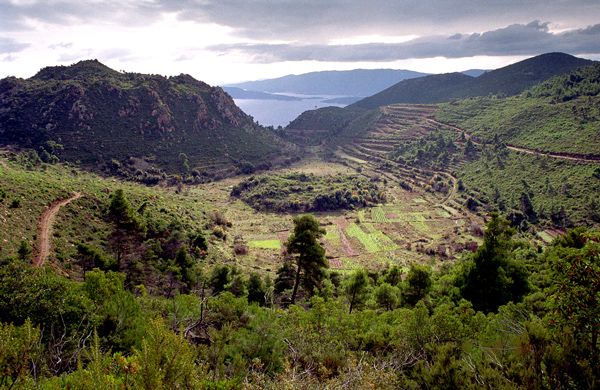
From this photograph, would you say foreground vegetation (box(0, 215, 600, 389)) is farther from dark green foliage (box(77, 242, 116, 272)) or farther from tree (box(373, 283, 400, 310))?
dark green foliage (box(77, 242, 116, 272))

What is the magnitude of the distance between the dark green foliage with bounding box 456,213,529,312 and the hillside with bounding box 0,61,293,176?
58629 millimetres

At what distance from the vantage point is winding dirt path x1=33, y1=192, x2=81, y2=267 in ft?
59.2

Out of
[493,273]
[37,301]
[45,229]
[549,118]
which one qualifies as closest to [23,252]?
[45,229]

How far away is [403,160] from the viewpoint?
79375mm

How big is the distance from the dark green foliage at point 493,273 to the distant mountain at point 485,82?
11007 centimetres

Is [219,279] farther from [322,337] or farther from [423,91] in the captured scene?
[423,91]

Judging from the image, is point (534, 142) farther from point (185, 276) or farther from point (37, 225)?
point (37, 225)

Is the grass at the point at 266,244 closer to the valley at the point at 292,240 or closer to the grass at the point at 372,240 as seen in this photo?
the valley at the point at 292,240

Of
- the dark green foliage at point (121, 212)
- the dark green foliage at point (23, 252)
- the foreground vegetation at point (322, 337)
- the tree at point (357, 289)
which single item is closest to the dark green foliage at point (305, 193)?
the dark green foliage at point (121, 212)

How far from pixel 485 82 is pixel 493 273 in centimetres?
12996

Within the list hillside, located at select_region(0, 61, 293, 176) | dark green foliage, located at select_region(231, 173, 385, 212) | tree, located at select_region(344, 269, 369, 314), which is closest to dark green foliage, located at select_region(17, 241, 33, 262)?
tree, located at select_region(344, 269, 369, 314)

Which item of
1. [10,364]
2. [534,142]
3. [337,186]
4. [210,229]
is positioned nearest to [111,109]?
[210,229]

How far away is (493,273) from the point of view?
16578 mm

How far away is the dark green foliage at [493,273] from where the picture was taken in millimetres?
16375
